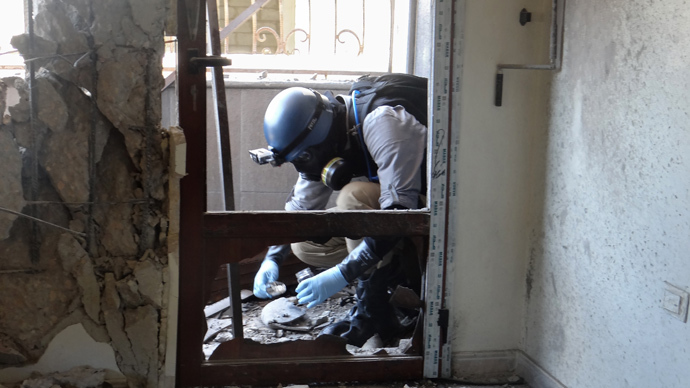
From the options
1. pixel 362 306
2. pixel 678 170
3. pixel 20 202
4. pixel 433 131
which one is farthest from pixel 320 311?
pixel 678 170

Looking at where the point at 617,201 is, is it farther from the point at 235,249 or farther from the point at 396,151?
→ the point at 235,249

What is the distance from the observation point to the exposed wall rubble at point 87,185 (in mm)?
1953

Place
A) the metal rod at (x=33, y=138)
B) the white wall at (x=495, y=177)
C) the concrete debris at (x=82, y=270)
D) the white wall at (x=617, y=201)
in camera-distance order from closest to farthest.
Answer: the white wall at (x=617, y=201), the metal rod at (x=33, y=138), the concrete debris at (x=82, y=270), the white wall at (x=495, y=177)

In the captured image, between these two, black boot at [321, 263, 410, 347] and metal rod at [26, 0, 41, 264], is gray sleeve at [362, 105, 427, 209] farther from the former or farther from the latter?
metal rod at [26, 0, 41, 264]

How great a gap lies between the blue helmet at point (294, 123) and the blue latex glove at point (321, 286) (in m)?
0.58

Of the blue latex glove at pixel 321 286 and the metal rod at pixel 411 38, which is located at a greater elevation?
the metal rod at pixel 411 38

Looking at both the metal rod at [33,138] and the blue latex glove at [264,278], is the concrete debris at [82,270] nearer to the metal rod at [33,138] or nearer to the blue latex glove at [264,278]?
the metal rod at [33,138]

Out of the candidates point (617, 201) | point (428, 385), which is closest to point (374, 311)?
point (428, 385)

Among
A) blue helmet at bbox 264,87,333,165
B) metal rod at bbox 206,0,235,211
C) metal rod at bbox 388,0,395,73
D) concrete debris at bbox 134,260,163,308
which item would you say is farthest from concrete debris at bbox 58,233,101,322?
metal rod at bbox 388,0,395,73

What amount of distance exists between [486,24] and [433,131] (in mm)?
446

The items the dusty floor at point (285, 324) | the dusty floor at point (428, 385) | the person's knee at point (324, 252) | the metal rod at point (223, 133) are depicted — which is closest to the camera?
the dusty floor at point (428, 385)

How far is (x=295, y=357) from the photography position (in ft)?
7.83

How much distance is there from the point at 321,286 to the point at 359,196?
0.46m

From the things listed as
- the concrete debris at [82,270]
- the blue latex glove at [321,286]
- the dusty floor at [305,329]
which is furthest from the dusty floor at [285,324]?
the concrete debris at [82,270]
